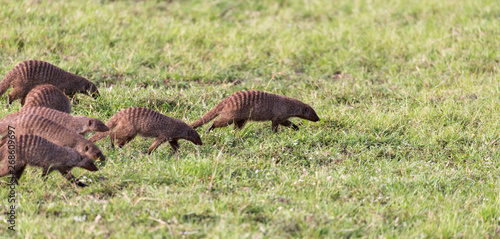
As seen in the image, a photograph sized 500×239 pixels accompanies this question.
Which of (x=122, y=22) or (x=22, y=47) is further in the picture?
(x=122, y=22)

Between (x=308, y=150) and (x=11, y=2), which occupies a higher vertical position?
(x=11, y=2)

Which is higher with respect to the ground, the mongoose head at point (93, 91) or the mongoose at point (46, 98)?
the mongoose at point (46, 98)

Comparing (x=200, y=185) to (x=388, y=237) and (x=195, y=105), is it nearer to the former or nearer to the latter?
(x=388, y=237)

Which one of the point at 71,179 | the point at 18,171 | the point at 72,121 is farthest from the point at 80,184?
the point at 72,121

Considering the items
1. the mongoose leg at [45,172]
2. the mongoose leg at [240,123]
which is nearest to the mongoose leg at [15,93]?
the mongoose leg at [45,172]

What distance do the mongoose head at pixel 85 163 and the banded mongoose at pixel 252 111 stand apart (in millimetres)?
1310

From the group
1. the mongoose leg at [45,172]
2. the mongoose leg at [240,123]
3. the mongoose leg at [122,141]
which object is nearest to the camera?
the mongoose leg at [45,172]

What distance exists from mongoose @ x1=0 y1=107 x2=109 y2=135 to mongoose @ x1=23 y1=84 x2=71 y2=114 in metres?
0.29

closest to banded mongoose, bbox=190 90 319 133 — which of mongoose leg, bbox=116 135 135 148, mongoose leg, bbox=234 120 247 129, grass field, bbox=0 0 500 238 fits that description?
mongoose leg, bbox=234 120 247 129

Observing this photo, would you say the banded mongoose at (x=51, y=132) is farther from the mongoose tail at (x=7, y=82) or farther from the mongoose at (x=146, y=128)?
the mongoose tail at (x=7, y=82)

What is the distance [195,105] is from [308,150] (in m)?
1.41

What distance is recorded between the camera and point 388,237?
352cm

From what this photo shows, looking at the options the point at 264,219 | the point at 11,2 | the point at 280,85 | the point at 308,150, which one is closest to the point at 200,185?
the point at 264,219

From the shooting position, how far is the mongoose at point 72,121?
462 cm
